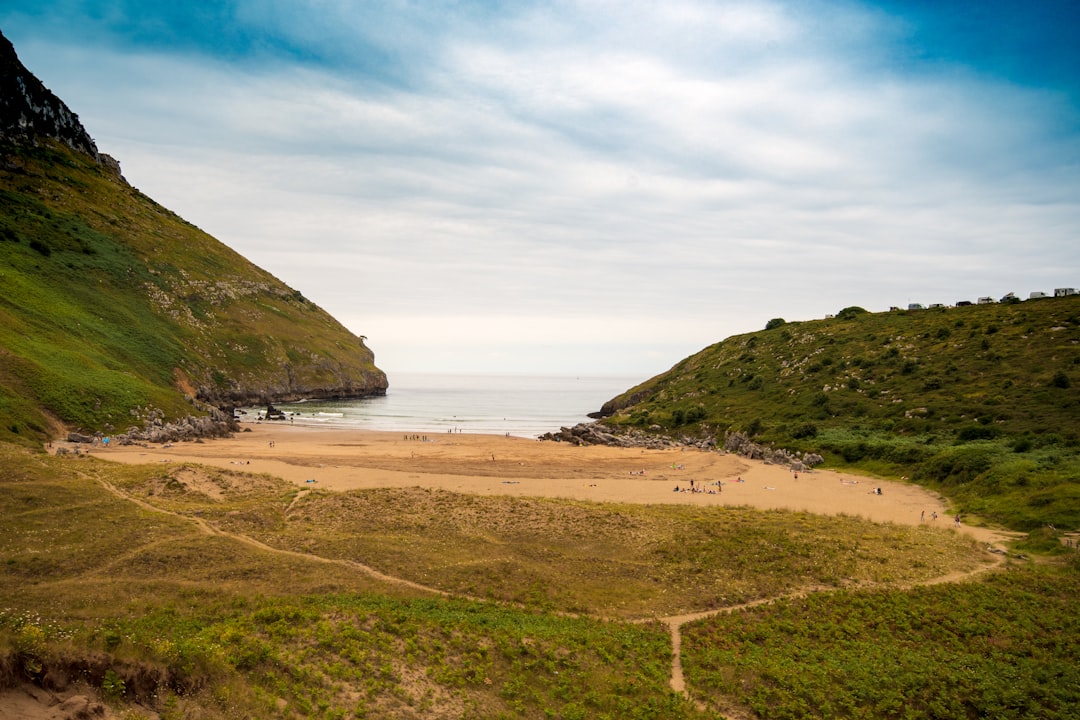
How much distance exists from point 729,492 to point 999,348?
184ft

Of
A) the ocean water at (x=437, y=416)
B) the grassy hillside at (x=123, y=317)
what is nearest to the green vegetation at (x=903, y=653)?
the grassy hillside at (x=123, y=317)

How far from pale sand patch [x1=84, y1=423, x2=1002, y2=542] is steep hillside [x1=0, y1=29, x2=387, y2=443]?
12.0 meters

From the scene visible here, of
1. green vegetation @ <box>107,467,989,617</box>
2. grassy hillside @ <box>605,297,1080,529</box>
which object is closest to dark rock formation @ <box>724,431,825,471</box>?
grassy hillside @ <box>605,297,1080,529</box>

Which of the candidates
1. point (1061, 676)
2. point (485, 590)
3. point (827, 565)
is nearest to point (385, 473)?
point (485, 590)

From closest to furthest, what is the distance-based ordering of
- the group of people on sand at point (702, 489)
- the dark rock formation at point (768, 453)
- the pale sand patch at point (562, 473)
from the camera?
1. the pale sand patch at point (562, 473)
2. the group of people on sand at point (702, 489)
3. the dark rock formation at point (768, 453)

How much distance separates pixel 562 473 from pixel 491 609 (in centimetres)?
3831

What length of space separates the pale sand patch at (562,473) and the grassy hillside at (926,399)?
15.9 feet

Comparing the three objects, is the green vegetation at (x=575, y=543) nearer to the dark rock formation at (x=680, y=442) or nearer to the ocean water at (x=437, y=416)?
the dark rock formation at (x=680, y=442)

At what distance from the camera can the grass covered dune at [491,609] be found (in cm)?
1728

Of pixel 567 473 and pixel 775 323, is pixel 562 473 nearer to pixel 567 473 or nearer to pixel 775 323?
pixel 567 473

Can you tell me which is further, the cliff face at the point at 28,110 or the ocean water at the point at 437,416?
the cliff face at the point at 28,110

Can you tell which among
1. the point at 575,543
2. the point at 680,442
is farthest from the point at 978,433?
the point at 575,543

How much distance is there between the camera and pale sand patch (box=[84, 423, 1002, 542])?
4928 cm

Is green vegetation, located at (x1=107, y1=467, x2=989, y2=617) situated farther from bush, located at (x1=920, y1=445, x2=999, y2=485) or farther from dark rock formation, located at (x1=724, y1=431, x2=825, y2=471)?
dark rock formation, located at (x1=724, y1=431, x2=825, y2=471)
